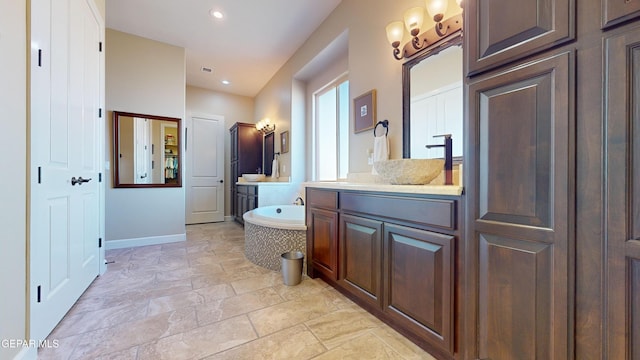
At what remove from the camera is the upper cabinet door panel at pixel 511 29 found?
80cm

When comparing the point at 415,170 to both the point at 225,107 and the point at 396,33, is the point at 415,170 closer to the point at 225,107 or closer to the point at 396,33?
the point at 396,33

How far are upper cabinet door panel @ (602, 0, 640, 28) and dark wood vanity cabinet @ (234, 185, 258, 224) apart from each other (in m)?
→ 3.97

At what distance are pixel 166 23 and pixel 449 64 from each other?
3.48m

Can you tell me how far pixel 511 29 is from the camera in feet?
3.00

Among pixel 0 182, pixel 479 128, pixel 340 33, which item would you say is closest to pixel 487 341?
pixel 479 128

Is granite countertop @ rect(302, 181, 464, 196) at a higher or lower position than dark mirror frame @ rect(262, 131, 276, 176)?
lower

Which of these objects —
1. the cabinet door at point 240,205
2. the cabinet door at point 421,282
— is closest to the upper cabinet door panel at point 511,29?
the cabinet door at point 421,282

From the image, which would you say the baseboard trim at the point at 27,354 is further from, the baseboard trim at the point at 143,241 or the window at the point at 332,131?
the window at the point at 332,131

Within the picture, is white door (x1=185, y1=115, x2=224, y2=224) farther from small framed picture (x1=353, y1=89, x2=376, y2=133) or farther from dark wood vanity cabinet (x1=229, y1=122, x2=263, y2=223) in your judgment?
small framed picture (x1=353, y1=89, x2=376, y2=133)

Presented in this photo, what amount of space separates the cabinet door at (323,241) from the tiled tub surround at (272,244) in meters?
0.14

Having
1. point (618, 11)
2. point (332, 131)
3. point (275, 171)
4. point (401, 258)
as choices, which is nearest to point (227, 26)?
point (332, 131)

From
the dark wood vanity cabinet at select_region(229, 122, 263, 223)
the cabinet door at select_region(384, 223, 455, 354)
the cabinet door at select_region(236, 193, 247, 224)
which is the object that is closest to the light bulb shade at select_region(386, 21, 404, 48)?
the cabinet door at select_region(384, 223, 455, 354)

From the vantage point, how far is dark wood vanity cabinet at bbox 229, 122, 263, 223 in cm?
516

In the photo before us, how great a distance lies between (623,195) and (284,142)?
4.14 m
